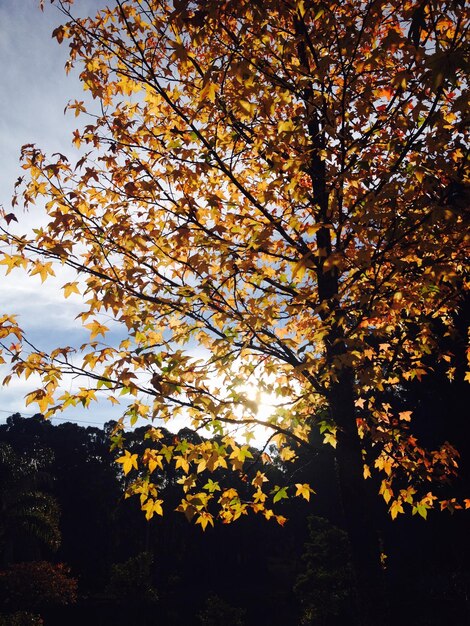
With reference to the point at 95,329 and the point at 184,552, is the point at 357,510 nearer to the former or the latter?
the point at 95,329

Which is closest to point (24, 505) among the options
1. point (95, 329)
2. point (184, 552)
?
point (184, 552)

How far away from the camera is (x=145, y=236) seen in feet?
13.2

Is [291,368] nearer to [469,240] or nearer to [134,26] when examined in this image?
[469,240]

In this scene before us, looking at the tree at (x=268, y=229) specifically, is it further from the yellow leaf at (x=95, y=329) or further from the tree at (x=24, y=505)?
the tree at (x=24, y=505)

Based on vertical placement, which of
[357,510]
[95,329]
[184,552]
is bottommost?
[184,552]

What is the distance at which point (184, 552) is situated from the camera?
36250 mm

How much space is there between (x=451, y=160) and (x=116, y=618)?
90.0 ft

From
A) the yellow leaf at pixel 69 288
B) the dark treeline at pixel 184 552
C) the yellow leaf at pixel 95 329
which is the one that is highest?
the yellow leaf at pixel 69 288

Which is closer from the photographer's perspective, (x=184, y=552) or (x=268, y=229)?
(x=268, y=229)

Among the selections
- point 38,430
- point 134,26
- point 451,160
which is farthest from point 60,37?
point 38,430

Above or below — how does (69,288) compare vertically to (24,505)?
above

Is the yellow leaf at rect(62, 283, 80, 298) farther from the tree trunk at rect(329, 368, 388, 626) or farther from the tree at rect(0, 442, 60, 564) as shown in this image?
the tree at rect(0, 442, 60, 564)

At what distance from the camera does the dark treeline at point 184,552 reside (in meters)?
18.3

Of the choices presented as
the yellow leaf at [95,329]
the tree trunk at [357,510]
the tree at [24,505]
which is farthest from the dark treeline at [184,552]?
the yellow leaf at [95,329]
